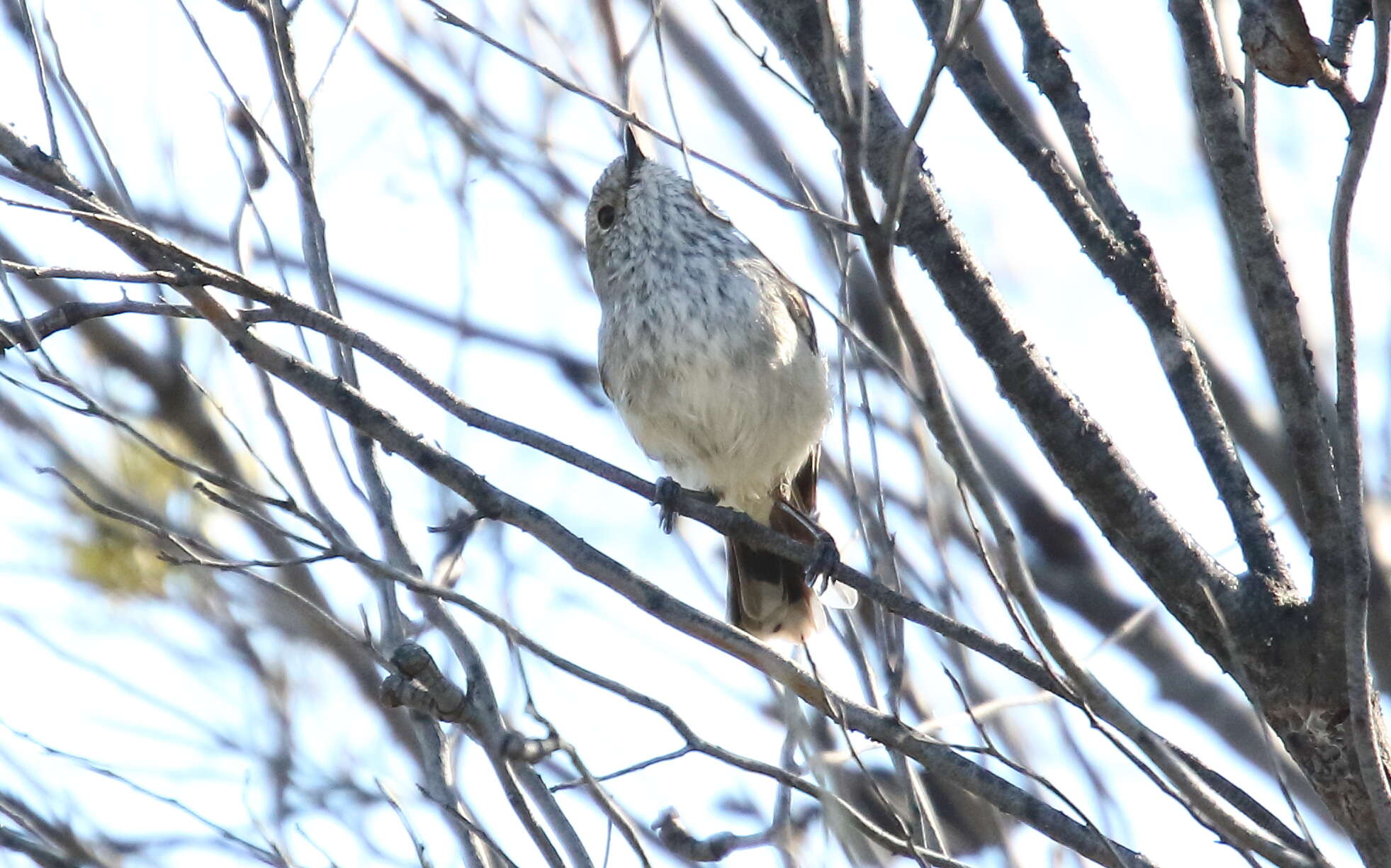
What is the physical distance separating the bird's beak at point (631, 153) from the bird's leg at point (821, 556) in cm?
129

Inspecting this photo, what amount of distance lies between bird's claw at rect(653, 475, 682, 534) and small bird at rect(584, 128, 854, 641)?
11mm

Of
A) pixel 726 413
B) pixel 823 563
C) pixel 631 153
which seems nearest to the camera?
pixel 823 563

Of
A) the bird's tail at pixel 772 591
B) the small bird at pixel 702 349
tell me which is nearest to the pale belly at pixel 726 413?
the small bird at pixel 702 349

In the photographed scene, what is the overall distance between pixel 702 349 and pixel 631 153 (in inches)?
42.2

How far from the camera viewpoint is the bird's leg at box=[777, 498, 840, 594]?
360cm

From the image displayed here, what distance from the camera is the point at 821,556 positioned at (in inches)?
152

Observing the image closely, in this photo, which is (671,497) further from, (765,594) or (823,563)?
(765,594)

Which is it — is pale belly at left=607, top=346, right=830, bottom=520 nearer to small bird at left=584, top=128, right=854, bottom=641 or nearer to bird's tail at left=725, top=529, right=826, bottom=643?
small bird at left=584, top=128, right=854, bottom=641

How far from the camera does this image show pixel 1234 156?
8.96 ft

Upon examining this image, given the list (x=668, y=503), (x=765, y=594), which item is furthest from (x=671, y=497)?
(x=765, y=594)

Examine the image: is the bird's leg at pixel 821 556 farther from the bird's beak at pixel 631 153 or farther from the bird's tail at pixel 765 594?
the bird's beak at pixel 631 153

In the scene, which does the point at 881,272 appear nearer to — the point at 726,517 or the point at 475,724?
the point at 475,724

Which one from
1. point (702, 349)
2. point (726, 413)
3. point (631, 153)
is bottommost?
point (726, 413)

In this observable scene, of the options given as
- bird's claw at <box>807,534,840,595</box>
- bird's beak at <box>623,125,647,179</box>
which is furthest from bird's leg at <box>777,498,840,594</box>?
bird's beak at <box>623,125,647,179</box>
